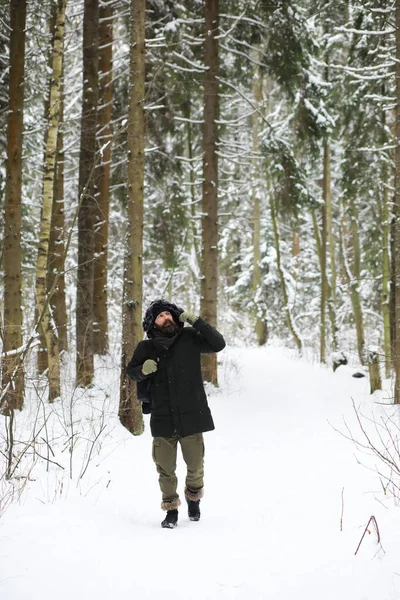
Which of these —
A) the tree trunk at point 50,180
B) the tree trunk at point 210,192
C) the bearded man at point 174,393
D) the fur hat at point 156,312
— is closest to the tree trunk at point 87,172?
the tree trunk at point 50,180

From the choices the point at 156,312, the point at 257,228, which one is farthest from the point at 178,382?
the point at 257,228

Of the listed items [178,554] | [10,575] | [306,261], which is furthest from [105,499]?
[306,261]

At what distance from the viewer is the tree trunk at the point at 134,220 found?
23.9 ft

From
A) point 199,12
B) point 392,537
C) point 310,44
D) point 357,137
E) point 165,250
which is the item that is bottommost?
point 392,537

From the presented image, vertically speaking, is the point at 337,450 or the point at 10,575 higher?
the point at 10,575

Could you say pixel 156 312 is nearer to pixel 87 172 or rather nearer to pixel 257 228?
pixel 87 172

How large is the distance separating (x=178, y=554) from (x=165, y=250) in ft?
34.3

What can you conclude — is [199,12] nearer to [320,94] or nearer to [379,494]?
[320,94]

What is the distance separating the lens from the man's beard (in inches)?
165

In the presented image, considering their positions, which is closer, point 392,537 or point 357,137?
point 392,537

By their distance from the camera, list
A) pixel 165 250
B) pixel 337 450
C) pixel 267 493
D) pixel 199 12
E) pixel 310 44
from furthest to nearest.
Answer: pixel 165 250 < pixel 199 12 < pixel 310 44 < pixel 337 450 < pixel 267 493

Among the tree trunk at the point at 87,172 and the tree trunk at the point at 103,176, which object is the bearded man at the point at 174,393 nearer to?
the tree trunk at the point at 87,172

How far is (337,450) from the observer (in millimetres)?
6652

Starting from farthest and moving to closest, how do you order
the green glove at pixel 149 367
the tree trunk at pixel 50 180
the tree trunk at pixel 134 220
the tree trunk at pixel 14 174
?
the tree trunk at pixel 50 180, the tree trunk at pixel 14 174, the tree trunk at pixel 134 220, the green glove at pixel 149 367
